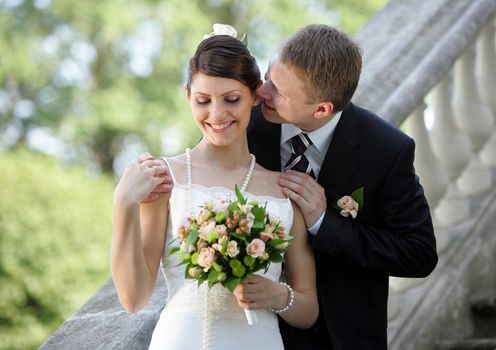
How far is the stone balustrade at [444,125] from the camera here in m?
4.68

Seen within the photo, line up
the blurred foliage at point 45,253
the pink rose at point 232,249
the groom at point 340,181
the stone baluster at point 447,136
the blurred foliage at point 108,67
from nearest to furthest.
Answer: the pink rose at point 232,249 → the groom at point 340,181 → the stone baluster at point 447,136 → the blurred foliage at point 45,253 → the blurred foliage at point 108,67

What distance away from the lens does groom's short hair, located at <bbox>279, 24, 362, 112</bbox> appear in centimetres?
341

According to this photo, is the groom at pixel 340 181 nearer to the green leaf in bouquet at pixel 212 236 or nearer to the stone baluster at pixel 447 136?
the green leaf in bouquet at pixel 212 236

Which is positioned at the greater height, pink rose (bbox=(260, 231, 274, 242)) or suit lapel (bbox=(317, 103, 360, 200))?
pink rose (bbox=(260, 231, 274, 242))

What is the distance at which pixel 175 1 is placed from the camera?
18.0 m

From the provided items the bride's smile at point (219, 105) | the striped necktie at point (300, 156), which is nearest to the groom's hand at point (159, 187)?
the bride's smile at point (219, 105)

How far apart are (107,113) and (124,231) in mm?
14430

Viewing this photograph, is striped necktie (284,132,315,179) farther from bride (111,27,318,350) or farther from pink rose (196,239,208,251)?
pink rose (196,239,208,251)

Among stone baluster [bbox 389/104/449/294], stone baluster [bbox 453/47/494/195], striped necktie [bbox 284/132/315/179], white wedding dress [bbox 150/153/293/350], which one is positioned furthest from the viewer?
stone baluster [bbox 453/47/494/195]

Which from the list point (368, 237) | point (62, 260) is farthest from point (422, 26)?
point (62, 260)

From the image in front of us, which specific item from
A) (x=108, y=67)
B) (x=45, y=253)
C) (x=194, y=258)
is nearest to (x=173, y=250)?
(x=194, y=258)

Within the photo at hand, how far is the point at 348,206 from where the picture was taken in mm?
3609

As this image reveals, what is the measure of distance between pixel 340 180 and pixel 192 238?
84 cm

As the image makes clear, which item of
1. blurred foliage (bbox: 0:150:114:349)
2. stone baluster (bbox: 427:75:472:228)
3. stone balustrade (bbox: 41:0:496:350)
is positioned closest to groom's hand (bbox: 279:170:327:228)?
stone balustrade (bbox: 41:0:496:350)
